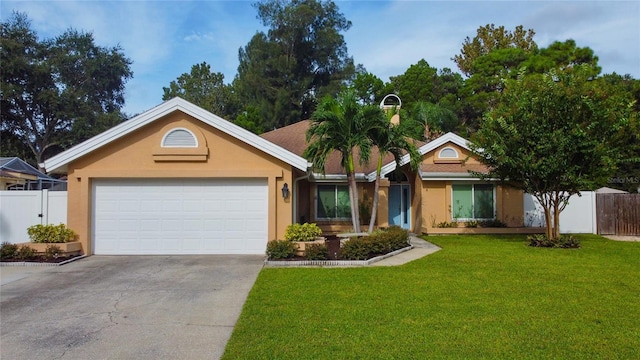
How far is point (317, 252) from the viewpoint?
36.2ft

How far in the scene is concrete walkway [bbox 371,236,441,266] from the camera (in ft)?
36.3

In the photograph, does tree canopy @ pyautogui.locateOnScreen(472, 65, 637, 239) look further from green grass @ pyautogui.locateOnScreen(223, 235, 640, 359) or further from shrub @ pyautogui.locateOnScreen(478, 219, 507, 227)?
shrub @ pyautogui.locateOnScreen(478, 219, 507, 227)

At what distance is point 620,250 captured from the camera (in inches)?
517

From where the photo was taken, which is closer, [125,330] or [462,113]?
[125,330]

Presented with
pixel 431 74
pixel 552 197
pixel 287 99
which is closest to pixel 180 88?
pixel 287 99

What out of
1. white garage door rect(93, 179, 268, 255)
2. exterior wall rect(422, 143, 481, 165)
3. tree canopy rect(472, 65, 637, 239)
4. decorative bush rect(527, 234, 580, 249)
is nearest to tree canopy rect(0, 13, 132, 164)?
white garage door rect(93, 179, 268, 255)

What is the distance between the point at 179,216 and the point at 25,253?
150 inches

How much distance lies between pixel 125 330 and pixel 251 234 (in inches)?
269

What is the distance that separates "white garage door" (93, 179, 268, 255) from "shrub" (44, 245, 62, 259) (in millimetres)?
1155

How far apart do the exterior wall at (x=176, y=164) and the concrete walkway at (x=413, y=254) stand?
307cm

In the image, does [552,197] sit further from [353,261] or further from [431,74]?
[431,74]

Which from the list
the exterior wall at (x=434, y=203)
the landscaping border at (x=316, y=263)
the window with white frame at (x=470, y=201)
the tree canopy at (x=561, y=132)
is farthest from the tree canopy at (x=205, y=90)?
the landscaping border at (x=316, y=263)

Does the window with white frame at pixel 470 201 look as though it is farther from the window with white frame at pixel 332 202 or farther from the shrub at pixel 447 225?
the window with white frame at pixel 332 202

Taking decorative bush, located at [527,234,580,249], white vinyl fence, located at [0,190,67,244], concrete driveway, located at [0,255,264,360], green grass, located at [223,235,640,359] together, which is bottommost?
concrete driveway, located at [0,255,264,360]
